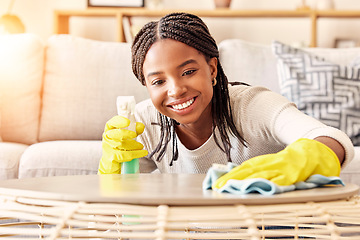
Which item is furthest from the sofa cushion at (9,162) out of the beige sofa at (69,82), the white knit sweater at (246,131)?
the white knit sweater at (246,131)

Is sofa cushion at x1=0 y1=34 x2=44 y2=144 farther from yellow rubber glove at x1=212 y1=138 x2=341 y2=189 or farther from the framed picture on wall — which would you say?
yellow rubber glove at x1=212 y1=138 x2=341 y2=189

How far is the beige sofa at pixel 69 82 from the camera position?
2.10m

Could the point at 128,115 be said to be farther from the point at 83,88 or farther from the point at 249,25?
the point at 249,25

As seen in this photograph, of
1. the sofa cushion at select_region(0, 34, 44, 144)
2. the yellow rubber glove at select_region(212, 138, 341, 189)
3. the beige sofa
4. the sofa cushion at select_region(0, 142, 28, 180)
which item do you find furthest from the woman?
the sofa cushion at select_region(0, 34, 44, 144)

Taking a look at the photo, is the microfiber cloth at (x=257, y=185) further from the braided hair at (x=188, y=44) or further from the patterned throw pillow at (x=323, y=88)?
the patterned throw pillow at (x=323, y=88)

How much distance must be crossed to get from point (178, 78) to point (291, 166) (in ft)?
1.45

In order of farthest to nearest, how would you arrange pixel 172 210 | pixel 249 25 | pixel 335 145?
pixel 249 25 → pixel 335 145 → pixel 172 210

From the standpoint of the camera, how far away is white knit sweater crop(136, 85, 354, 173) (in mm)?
1114

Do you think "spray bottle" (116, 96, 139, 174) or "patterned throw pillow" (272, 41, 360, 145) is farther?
"patterned throw pillow" (272, 41, 360, 145)

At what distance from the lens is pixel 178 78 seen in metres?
1.08

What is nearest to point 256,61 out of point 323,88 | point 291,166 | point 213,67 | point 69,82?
point 323,88

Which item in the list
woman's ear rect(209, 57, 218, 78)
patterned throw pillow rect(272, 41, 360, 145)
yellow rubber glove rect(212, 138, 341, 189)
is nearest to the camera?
yellow rubber glove rect(212, 138, 341, 189)

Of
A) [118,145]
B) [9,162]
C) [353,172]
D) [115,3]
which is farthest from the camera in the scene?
[115,3]

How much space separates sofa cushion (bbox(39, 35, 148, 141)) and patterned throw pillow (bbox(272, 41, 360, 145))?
24.5 inches
